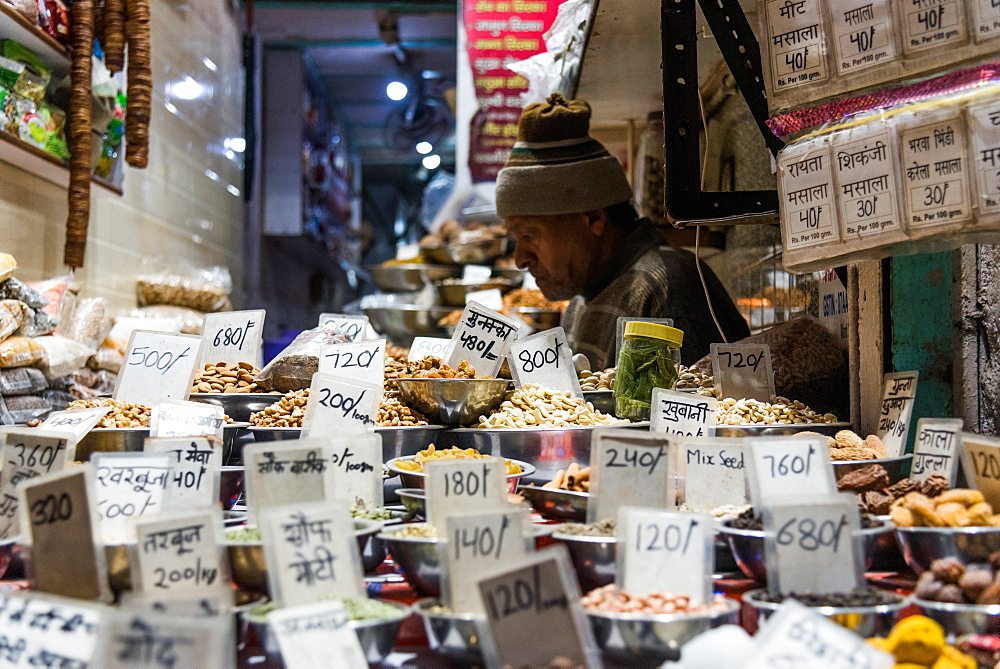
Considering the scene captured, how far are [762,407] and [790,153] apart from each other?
1.85ft

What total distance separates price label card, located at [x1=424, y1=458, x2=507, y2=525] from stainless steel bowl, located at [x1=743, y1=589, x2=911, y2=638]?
0.42 meters

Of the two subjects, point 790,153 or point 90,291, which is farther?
point 90,291

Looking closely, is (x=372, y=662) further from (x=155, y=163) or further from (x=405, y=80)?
(x=405, y=80)

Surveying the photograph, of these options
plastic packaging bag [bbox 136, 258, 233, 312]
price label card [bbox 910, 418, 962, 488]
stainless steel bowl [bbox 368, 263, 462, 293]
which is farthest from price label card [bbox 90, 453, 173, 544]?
stainless steel bowl [bbox 368, 263, 462, 293]

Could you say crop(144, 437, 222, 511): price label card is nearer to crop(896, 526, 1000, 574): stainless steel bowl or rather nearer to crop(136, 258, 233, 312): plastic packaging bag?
crop(896, 526, 1000, 574): stainless steel bowl

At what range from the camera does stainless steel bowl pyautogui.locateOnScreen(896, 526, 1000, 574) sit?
48.2 inches

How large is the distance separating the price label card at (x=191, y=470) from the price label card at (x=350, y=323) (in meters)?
1.03

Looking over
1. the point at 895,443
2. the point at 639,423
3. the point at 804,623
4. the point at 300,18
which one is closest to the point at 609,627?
the point at 804,623

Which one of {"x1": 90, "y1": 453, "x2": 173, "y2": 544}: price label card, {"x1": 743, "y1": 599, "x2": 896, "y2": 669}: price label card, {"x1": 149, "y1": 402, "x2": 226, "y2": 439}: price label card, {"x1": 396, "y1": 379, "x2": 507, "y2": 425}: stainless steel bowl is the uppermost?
{"x1": 396, "y1": 379, "x2": 507, "y2": 425}: stainless steel bowl

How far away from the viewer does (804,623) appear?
940 millimetres

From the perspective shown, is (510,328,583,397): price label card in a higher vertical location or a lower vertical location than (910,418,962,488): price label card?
higher

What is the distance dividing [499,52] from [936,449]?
431 cm

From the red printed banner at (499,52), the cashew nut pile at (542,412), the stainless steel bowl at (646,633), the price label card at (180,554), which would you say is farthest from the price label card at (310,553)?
the red printed banner at (499,52)

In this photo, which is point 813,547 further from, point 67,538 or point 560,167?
point 560,167
